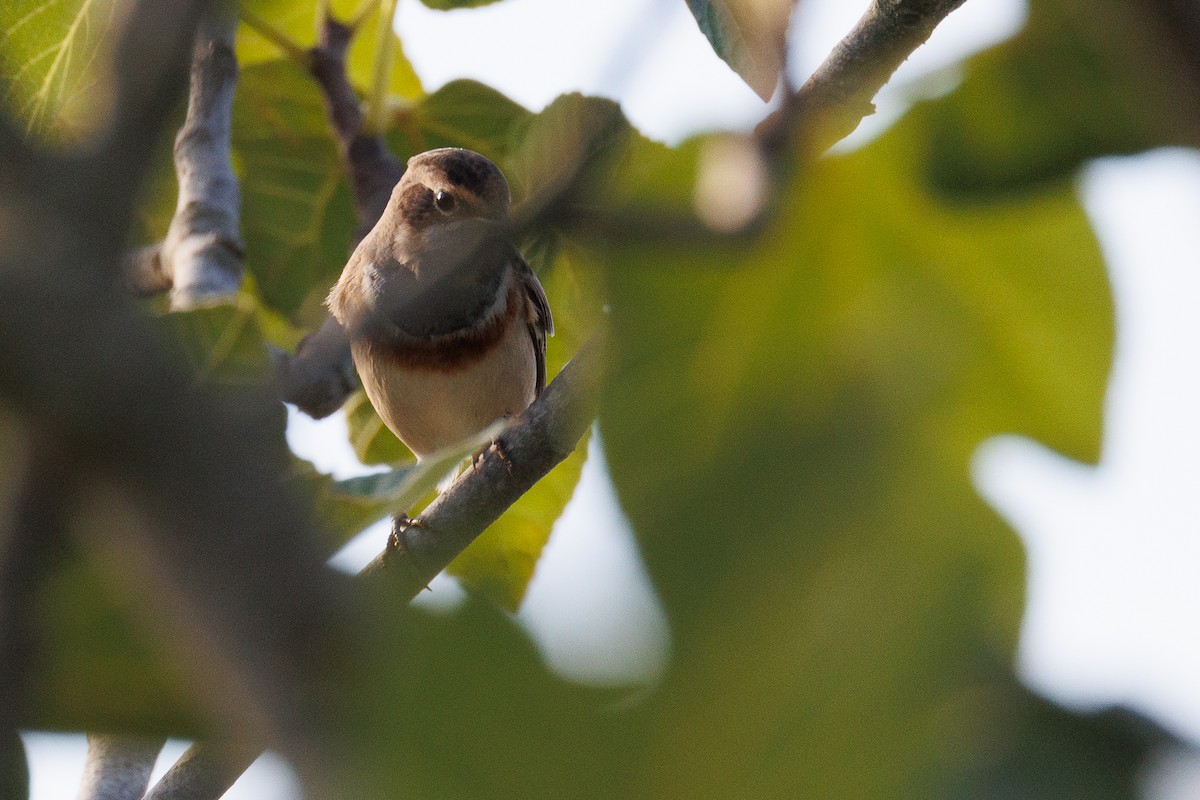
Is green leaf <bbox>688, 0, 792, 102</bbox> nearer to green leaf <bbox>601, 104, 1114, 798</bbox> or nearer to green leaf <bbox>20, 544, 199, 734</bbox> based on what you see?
green leaf <bbox>601, 104, 1114, 798</bbox>

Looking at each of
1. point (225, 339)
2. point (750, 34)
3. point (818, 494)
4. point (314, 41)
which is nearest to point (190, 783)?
point (225, 339)

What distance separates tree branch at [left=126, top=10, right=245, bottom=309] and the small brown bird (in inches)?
17.8

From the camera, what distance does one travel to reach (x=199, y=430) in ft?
1.40

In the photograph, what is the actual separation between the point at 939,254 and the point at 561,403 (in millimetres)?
881

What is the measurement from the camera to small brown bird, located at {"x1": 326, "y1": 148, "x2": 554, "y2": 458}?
3543 millimetres

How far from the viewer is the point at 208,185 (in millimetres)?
3082

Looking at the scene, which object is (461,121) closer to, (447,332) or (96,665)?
(447,332)

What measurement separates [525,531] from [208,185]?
1201mm

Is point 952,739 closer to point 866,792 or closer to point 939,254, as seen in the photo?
point 866,792

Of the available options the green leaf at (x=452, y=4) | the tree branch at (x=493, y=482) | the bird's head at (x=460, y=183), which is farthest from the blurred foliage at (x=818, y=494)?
the bird's head at (x=460, y=183)

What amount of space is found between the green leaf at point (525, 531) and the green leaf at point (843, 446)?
5.55 feet

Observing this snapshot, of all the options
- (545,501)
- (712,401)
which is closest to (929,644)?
(712,401)

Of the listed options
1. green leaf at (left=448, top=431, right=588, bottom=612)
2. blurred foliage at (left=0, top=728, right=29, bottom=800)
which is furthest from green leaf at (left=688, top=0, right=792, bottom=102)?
green leaf at (left=448, top=431, right=588, bottom=612)

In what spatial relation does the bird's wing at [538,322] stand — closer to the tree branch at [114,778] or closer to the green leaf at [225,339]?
the tree branch at [114,778]
